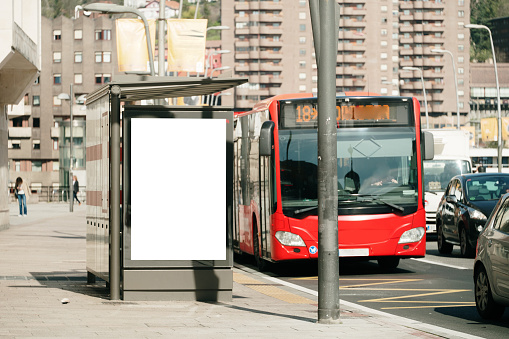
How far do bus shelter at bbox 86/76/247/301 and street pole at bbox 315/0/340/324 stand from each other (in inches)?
81.6

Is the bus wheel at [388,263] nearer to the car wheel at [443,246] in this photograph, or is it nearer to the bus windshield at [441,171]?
the car wheel at [443,246]

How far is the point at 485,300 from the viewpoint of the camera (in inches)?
448

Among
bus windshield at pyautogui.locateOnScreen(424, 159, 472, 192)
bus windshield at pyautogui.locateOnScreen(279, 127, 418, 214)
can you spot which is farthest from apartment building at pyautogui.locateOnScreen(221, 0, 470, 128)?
bus windshield at pyautogui.locateOnScreen(279, 127, 418, 214)

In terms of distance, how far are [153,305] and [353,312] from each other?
2.23m

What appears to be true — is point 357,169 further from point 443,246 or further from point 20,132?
point 20,132

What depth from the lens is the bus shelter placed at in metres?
12.2

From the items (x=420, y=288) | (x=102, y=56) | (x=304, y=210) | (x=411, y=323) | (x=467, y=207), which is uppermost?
(x=102, y=56)

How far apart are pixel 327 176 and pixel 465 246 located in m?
11.7

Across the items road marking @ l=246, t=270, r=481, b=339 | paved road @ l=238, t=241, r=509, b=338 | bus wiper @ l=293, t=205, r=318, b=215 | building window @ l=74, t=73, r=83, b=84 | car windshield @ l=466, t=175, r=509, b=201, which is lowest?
paved road @ l=238, t=241, r=509, b=338

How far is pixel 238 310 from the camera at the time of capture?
1150cm

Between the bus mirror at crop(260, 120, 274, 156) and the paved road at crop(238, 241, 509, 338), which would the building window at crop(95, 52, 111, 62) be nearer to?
the paved road at crop(238, 241, 509, 338)

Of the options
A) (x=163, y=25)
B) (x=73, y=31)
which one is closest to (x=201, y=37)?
(x=163, y=25)

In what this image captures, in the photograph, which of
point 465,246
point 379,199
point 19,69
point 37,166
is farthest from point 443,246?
point 37,166

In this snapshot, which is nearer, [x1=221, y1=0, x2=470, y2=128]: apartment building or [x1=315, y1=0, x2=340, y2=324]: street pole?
[x1=315, y1=0, x2=340, y2=324]: street pole
